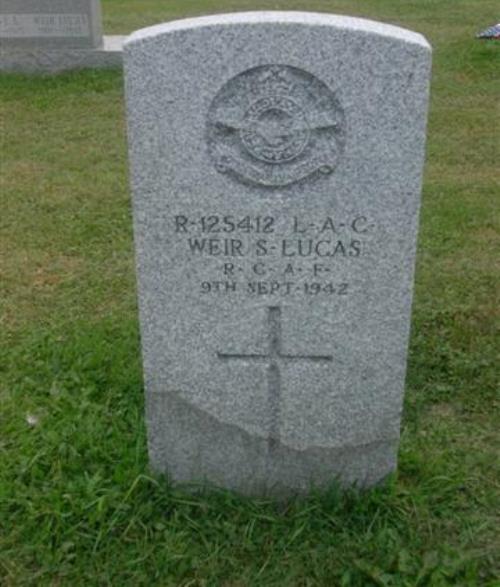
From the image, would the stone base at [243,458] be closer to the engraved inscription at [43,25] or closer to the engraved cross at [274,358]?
the engraved cross at [274,358]

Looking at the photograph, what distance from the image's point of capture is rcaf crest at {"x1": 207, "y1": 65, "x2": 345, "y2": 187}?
7.53 feet

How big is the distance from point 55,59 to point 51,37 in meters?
0.21

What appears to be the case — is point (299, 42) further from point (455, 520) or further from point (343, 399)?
point (455, 520)

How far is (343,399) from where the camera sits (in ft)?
8.97

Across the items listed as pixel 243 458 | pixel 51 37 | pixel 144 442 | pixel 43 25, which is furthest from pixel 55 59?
pixel 243 458

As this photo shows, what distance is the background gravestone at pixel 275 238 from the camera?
227 cm

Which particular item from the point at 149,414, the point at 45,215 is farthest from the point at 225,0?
the point at 149,414

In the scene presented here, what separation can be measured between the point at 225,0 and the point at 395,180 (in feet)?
40.2

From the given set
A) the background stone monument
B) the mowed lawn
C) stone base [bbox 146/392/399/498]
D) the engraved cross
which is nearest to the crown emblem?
the engraved cross

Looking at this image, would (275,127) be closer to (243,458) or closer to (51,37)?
(243,458)

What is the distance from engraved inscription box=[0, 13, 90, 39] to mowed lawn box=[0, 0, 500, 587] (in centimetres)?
312

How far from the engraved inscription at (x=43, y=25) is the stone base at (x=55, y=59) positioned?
0.51ft

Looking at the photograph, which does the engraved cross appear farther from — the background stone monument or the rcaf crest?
the background stone monument

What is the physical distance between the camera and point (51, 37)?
847 centimetres
